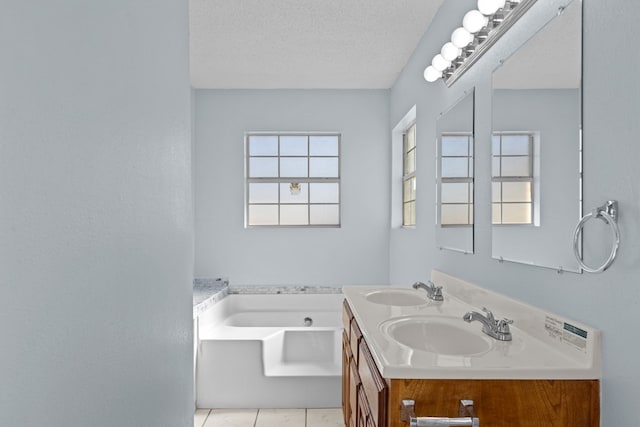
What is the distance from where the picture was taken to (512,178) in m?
1.60

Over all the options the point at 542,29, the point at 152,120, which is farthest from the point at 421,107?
the point at 152,120

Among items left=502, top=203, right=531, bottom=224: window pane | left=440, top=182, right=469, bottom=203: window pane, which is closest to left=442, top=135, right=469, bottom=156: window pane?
left=440, top=182, right=469, bottom=203: window pane

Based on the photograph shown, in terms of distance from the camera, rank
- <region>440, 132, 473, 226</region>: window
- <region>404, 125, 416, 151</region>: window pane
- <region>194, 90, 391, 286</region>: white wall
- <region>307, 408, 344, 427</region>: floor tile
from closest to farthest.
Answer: <region>440, 132, 473, 226</region>: window, <region>307, 408, 344, 427</region>: floor tile, <region>404, 125, 416, 151</region>: window pane, <region>194, 90, 391, 286</region>: white wall

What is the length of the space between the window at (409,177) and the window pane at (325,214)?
72cm

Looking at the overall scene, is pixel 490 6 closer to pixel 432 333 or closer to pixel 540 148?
pixel 540 148

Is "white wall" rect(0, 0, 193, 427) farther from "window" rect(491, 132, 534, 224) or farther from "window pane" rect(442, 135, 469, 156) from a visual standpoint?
"window pane" rect(442, 135, 469, 156)

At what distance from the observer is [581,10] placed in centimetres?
122

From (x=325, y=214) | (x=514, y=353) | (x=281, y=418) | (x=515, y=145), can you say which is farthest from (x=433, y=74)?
(x=281, y=418)

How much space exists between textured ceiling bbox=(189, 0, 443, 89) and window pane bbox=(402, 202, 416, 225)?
1.15 m

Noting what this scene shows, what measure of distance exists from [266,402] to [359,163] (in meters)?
2.32

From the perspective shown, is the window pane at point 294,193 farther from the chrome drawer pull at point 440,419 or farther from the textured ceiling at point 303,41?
the chrome drawer pull at point 440,419

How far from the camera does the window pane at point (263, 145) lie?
421 cm

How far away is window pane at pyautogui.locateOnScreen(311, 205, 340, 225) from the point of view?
4254 millimetres

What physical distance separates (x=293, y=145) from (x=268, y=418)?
2.52 meters
